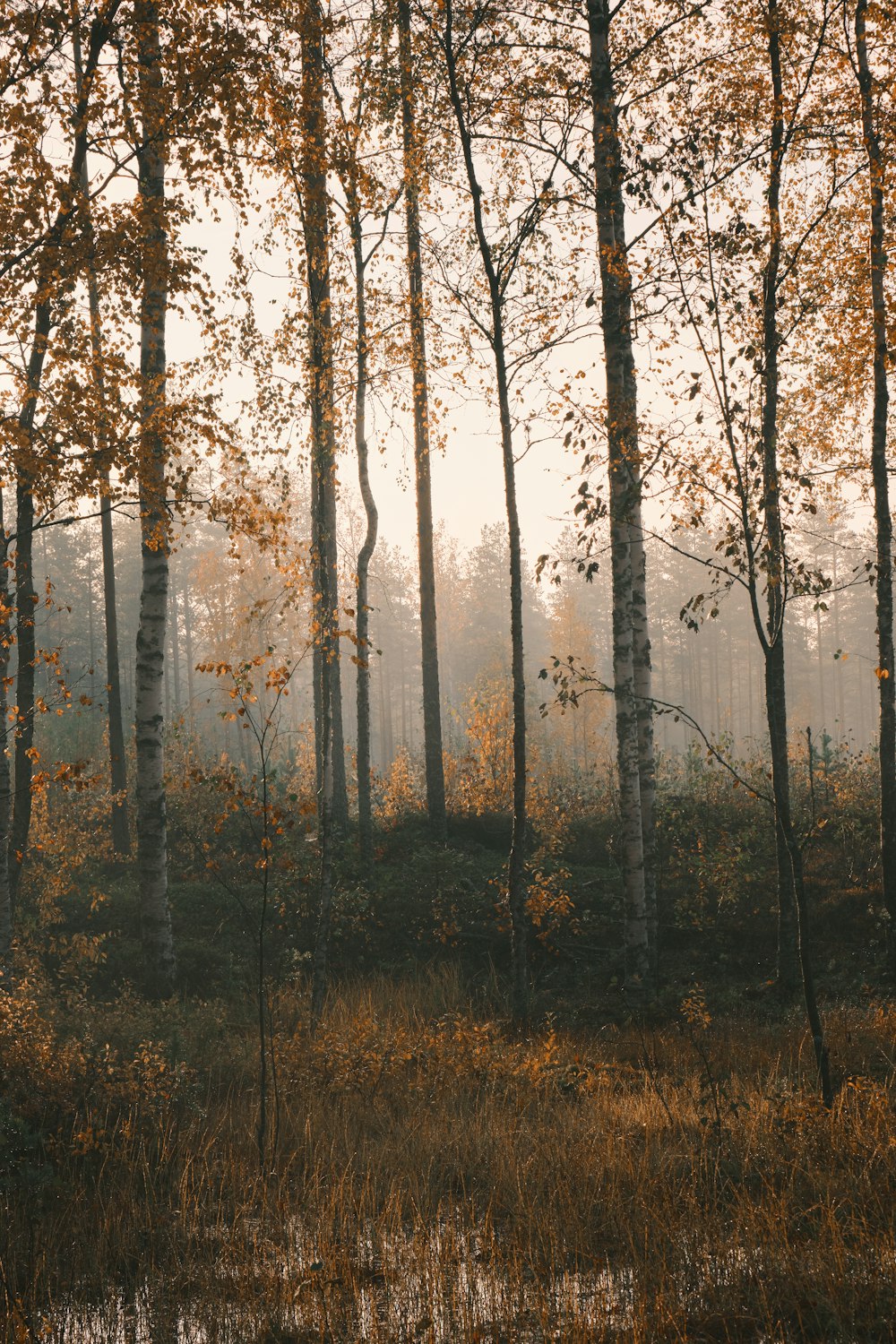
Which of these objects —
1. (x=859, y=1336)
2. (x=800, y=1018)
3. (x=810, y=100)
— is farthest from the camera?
(x=810, y=100)

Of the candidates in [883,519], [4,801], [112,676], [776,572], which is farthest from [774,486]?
[112,676]

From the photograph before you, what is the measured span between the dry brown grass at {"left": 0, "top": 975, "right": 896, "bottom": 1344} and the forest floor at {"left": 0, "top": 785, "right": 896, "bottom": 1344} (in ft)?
0.06

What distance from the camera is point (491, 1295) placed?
348 cm

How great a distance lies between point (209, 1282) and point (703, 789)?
1294 cm

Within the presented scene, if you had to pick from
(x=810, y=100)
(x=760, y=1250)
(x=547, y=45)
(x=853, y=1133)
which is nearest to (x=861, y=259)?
(x=810, y=100)

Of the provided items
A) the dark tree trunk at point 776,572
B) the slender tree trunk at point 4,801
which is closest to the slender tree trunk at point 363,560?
the slender tree trunk at point 4,801

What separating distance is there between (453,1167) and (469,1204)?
50 centimetres

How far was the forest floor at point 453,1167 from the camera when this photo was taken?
3.42 m

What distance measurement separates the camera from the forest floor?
342 centimetres

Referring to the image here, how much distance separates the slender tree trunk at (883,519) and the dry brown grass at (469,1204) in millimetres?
2853

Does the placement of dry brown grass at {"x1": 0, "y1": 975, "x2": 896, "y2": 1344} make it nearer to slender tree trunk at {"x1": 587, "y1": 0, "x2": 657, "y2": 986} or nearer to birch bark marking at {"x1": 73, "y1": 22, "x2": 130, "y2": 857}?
slender tree trunk at {"x1": 587, "y1": 0, "x2": 657, "y2": 986}

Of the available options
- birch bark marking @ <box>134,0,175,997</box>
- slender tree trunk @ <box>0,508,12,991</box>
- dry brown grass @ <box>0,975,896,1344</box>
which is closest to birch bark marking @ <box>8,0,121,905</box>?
slender tree trunk @ <box>0,508,12,991</box>

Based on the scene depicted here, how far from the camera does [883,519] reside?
8.62m

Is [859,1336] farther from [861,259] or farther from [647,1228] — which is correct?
[861,259]
